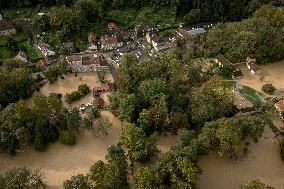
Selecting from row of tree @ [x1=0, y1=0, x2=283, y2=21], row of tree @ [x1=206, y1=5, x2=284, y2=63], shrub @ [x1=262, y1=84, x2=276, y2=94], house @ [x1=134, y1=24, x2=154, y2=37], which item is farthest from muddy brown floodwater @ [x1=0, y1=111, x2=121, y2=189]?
row of tree @ [x1=0, y1=0, x2=283, y2=21]

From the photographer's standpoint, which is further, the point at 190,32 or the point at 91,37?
the point at 190,32

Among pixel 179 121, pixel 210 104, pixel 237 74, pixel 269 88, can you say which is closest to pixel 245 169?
pixel 210 104

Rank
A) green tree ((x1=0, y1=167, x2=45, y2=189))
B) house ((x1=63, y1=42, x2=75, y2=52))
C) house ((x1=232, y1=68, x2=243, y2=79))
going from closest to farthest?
green tree ((x1=0, y1=167, x2=45, y2=189)) < house ((x1=232, y1=68, x2=243, y2=79)) < house ((x1=63, y1=42, x2=75, y2=52))

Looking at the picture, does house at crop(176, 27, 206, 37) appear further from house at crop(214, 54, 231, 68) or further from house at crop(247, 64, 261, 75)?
house at crop(247, 64, 261, 75)

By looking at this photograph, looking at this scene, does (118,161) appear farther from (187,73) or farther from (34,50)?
(34,50)

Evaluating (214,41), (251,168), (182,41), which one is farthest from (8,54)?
(251,168)

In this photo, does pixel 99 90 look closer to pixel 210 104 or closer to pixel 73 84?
pixel 73 84
